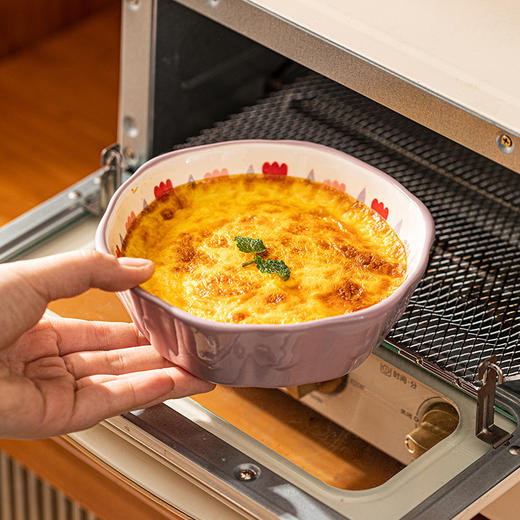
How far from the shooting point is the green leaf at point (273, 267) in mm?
690

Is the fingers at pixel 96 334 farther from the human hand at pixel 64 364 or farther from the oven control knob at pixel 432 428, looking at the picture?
the oven control knob at pixel 432 428

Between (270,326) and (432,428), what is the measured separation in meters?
0.22

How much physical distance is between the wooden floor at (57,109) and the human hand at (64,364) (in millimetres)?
388

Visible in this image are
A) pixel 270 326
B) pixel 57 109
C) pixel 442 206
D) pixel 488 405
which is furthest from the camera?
pixel 57 109

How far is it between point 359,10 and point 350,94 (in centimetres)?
29

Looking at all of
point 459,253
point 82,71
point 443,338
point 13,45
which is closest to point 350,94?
point 459,253

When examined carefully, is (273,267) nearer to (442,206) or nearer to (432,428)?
(432,428)

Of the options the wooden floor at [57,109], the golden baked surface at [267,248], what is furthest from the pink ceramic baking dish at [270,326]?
the wooden floor at [57,109]

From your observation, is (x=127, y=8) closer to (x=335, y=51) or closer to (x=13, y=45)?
(x=335, y=51)

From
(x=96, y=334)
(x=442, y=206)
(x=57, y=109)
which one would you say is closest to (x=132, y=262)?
(x=96, y=334)

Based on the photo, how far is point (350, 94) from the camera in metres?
1.06

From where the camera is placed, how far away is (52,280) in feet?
2.12

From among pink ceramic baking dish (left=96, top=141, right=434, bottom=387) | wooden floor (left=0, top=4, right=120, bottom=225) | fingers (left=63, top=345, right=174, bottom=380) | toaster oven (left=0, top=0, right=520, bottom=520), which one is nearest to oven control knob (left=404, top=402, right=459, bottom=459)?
toaster oven (left=0, top=0, right=520, bottom=520)

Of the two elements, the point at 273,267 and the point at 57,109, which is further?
the point at 57,109
